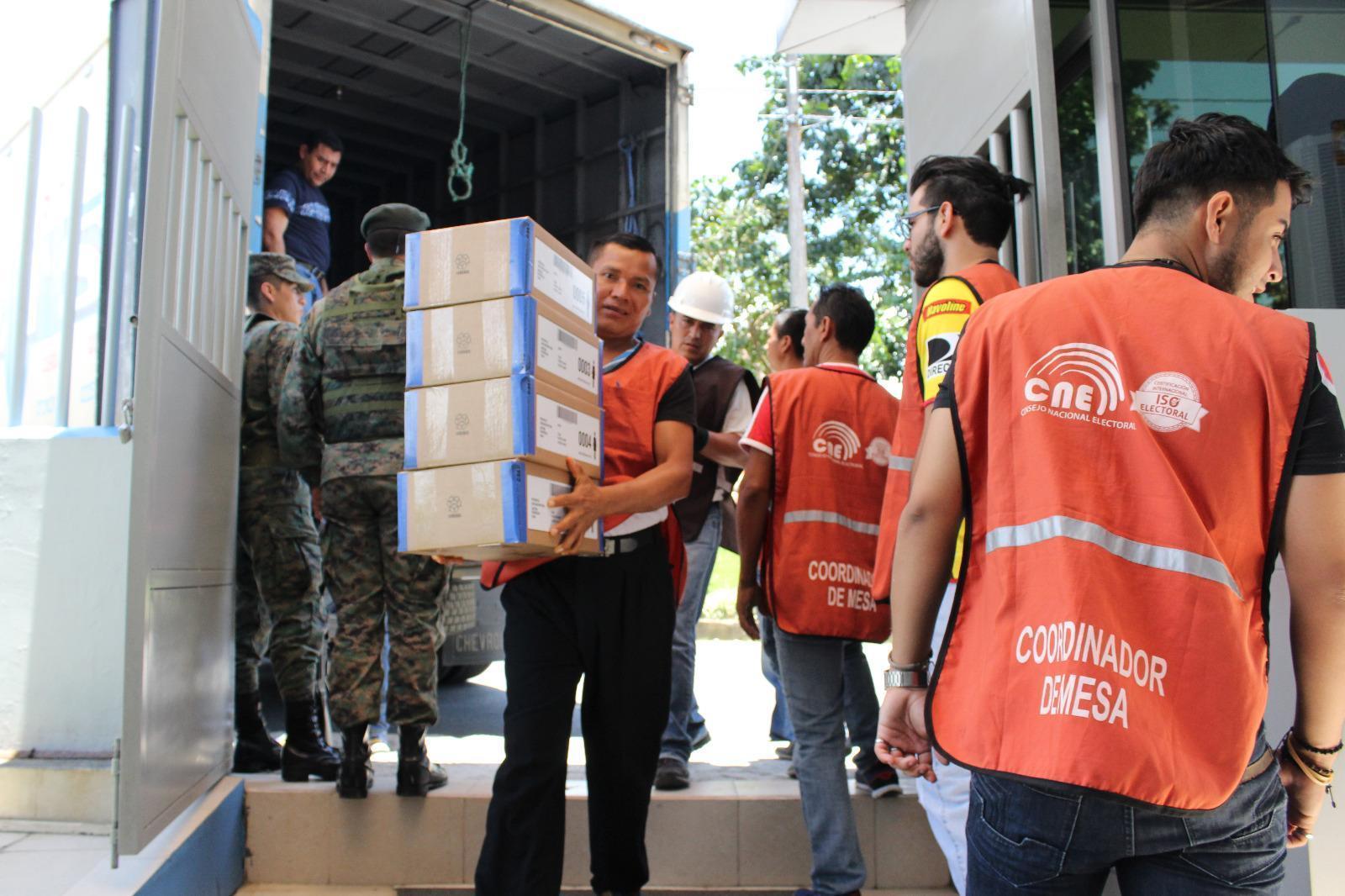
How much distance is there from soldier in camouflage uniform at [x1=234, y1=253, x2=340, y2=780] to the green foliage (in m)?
11.5

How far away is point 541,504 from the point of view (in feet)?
8.23

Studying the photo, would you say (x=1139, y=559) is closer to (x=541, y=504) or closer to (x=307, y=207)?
(x=541, y=504)

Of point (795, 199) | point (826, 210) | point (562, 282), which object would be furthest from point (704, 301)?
point (826, 210)

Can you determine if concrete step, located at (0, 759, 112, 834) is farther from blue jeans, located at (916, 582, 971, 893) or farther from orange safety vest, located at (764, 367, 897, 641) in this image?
blue jeans, located at (916, 582, 971, 893)

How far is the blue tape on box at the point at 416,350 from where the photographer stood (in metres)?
2.63

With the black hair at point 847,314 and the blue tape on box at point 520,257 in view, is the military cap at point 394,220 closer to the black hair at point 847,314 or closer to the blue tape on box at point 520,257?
the blue tape on box at point 520,257

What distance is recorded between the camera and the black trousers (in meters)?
2.71

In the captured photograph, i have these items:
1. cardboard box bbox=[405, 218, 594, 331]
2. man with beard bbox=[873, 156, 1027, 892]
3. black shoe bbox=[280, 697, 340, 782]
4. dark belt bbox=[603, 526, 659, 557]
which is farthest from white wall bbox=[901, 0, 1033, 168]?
black shoe bbox=[280, 697, 340, 782]

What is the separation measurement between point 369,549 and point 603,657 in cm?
93

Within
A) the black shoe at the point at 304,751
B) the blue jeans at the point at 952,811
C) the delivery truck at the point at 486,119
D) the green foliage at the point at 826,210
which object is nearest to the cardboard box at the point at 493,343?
the blue jeans at the point at 952,811

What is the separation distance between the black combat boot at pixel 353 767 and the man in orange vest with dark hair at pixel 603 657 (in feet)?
2.23

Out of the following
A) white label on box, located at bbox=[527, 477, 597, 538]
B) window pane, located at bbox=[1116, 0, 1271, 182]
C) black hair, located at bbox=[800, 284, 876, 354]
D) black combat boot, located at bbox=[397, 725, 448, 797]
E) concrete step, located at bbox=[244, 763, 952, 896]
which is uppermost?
window pane, located at bbox=[1116, 0, 1271, 182]

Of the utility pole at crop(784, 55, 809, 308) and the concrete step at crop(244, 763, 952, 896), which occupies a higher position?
the utility pole at crop(784, 55, 809, 308)

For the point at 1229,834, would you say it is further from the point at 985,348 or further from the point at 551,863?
the point at 551,863
